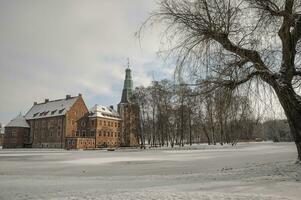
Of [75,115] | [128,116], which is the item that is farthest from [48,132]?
[128,116]

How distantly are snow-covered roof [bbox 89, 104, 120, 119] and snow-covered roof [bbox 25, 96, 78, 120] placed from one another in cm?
607

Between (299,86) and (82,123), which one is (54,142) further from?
(299,86)

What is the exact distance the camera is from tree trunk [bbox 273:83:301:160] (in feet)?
42.1

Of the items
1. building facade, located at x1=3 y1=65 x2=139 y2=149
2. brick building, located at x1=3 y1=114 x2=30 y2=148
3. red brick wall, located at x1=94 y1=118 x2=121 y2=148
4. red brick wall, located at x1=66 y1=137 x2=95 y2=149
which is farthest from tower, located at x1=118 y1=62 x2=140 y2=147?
brick building, located at x1=3 y1=114 x2=30 y2=148

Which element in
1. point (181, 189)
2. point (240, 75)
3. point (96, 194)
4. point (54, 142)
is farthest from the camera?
point (54, 142)

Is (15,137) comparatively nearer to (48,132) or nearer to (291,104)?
(48,132)

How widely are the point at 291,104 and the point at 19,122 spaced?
9448 cm

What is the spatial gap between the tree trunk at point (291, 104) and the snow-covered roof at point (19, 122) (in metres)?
92.1

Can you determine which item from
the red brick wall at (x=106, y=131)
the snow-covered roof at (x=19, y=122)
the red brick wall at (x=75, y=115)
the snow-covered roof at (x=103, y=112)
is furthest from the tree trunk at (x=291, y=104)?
the snow-covered roof at (x=19, y=122)

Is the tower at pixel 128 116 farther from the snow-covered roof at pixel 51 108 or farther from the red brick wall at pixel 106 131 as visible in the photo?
the snow-covered roof at pixel 51 108

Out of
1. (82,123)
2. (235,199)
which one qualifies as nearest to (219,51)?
(235,199)

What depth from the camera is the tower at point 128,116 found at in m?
70.1

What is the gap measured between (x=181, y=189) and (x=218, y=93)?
5.74 meters

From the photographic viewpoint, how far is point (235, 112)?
567 inches
